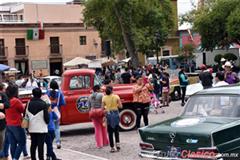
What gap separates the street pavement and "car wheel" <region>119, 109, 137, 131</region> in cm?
25

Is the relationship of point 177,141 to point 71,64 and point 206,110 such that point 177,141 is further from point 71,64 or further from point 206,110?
point 71,64

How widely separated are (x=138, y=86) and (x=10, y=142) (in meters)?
4.78

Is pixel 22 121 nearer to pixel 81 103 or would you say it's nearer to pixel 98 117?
pixel 98 117

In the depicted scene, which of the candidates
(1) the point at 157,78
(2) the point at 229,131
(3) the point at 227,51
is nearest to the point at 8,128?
(2) the point at 229,131

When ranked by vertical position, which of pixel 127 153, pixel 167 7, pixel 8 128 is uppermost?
pixel 167 7

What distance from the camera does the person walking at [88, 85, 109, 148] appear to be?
12609 millimetres

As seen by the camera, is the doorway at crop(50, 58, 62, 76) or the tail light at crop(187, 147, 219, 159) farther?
the doorway at crop(50, 58, 62, 76)

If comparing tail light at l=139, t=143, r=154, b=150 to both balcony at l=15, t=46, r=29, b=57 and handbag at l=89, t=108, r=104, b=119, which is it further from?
balcony at l=15, t=46, r=29, b=57

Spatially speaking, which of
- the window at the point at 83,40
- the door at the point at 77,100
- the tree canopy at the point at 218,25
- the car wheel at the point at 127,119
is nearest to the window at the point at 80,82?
the door at the point at 77,100

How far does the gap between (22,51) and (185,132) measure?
4780 centimetres

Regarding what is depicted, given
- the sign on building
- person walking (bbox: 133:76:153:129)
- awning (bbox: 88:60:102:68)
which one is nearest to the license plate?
person walking (bbox: 133:76:153:129)

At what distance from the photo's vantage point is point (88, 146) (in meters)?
13.5

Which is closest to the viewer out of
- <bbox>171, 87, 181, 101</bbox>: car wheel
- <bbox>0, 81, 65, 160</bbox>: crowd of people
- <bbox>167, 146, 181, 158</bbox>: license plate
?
<bbox>167, 146, 181, 158</bbox>: license plate

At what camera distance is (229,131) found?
26.9 feet
